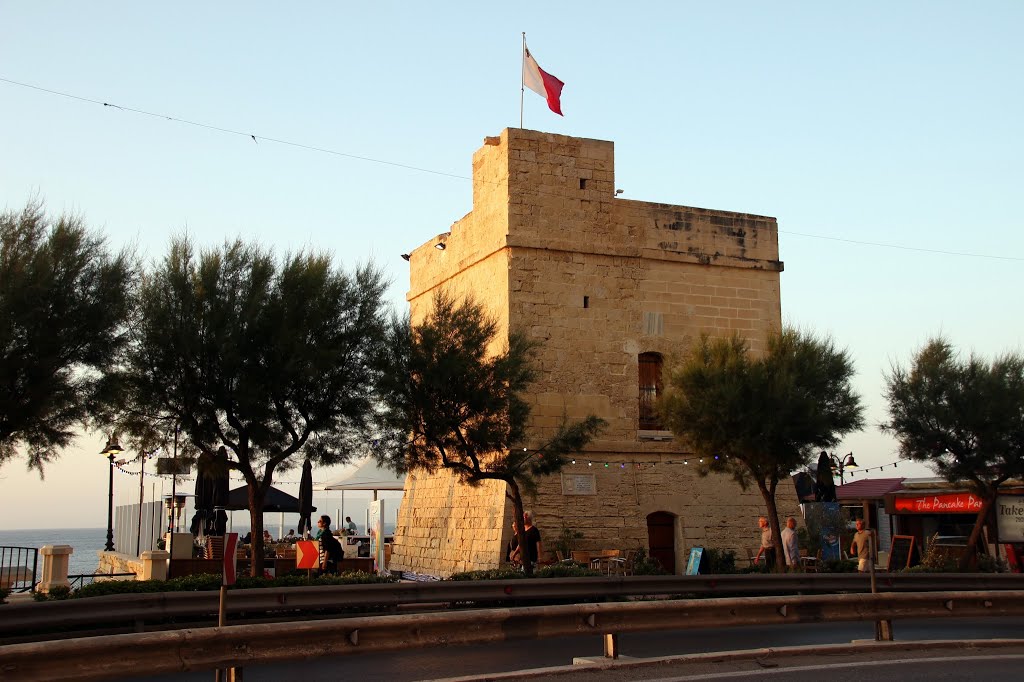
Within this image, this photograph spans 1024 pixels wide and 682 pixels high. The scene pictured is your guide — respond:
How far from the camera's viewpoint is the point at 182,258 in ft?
56.5

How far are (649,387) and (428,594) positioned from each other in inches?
433

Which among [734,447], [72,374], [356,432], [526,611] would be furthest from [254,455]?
[526,611]

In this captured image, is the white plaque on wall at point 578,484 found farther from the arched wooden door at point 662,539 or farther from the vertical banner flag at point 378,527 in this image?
the vertical banner flag at point 378,527

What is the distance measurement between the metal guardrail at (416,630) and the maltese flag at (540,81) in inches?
594

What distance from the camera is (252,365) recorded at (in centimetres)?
1678

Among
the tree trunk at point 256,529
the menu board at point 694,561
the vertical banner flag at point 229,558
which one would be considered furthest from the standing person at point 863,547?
the vertical banner flag at point 229,558

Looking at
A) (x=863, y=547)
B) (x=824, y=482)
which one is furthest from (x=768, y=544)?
(x=824, y=482)

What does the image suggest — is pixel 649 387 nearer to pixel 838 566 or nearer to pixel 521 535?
pixel 838 566

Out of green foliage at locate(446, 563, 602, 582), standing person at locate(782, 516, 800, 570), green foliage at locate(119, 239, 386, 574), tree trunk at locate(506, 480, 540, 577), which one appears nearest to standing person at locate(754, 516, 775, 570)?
standing person at locate(782, 516, 800, 570)

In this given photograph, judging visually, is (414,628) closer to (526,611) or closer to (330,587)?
(526,611)

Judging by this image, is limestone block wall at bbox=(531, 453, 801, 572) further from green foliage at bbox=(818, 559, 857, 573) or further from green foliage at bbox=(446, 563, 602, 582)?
green foliage at bbox=(446, 563, 602, 582)

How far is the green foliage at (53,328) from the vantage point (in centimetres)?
1448

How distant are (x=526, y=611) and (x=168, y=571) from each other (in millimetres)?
11189

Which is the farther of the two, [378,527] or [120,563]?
[120,563]
